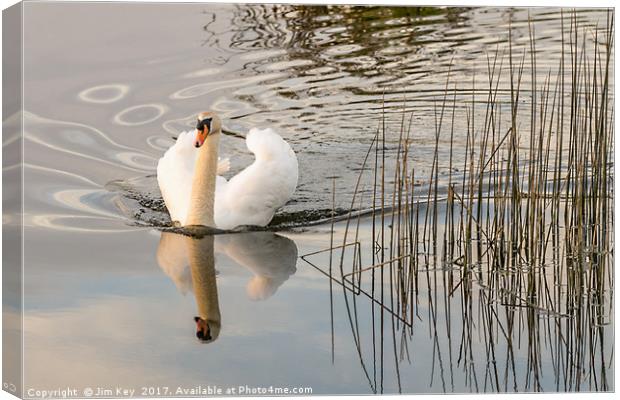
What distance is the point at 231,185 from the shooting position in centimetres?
1093

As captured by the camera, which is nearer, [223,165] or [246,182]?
[246,182]

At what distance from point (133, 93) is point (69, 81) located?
32.3 inches

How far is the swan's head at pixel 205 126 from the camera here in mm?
10227

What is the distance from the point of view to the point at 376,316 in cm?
894

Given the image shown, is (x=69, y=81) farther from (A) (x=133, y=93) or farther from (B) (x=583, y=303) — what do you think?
(B) (x=583, y=303)

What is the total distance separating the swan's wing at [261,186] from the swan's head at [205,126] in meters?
0.28

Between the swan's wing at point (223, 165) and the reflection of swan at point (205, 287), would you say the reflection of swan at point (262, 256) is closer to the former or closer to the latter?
the reflection of swan at point (205, 287)

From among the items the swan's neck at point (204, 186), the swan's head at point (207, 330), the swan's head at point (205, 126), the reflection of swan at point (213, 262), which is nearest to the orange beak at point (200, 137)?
the swan's head at point (205, 126)

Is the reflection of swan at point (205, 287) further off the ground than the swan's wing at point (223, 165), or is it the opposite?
the swan's wing at point (223, 165)

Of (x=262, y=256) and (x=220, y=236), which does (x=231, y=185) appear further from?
(x=262, y=256)

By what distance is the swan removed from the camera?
34.6 feet

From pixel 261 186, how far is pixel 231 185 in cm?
40

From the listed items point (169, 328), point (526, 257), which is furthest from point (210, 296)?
point (526, 257)

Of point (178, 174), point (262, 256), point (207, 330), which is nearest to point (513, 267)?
point (262, 256)
